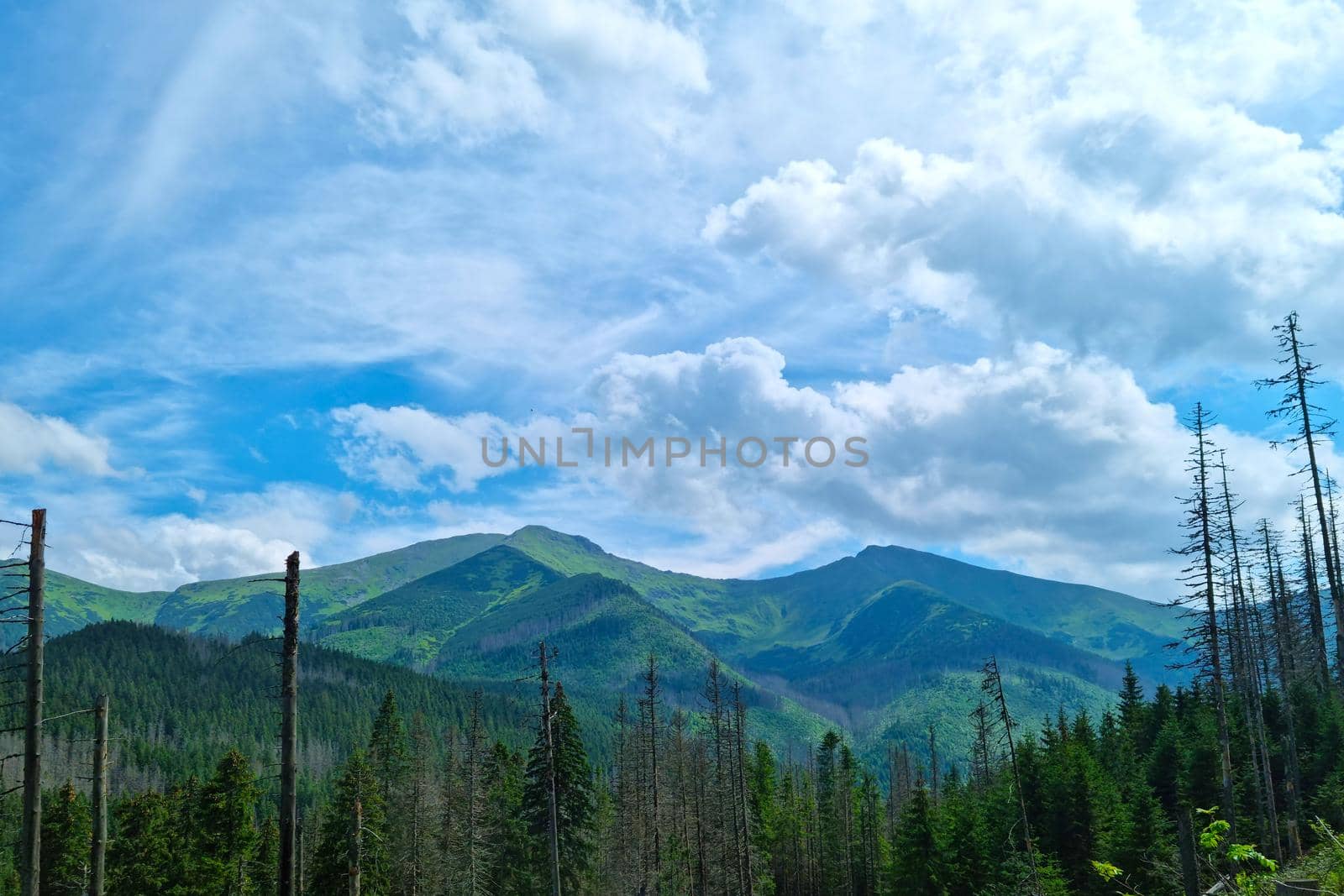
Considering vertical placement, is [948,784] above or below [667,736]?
below

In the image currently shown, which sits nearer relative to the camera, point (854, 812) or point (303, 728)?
point (854, 812)

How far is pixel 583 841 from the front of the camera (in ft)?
174

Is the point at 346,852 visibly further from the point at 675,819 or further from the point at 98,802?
the point at 675,819

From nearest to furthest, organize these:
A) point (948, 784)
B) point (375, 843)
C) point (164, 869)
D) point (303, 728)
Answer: point (375, 843) → point (164, 869) → point (948, 784) → point (303, 728)

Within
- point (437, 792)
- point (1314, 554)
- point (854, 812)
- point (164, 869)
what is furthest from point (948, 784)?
point (164, 869)

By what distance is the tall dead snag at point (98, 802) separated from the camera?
22.8 m

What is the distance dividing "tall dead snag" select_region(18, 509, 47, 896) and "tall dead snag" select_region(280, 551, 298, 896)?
18.7 feet

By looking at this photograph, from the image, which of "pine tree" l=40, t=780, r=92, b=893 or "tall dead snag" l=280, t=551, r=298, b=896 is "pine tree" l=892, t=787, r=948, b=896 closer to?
"tall dead snag" l=280, t=551, r=298, b=896

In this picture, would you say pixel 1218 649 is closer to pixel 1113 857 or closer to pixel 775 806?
pixel 1113 857

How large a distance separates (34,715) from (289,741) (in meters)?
6.38

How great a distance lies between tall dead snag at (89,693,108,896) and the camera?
22812 mm

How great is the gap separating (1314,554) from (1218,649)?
→ 2412 centimetres

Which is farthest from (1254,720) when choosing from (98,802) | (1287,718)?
(98,802)

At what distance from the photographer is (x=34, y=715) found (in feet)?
68.9
